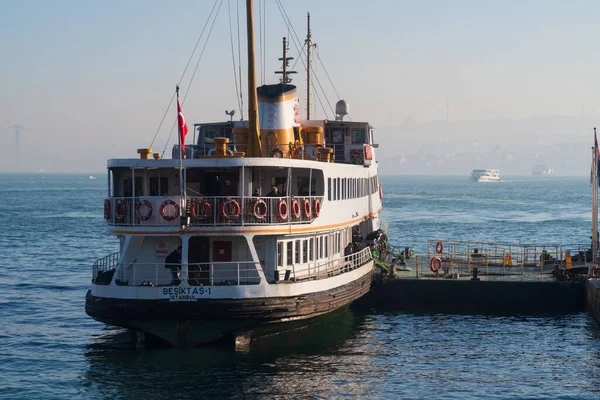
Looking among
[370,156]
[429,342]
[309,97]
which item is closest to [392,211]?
[309,97]

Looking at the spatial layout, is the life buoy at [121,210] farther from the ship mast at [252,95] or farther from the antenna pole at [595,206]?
the antenna pole at [595,206]

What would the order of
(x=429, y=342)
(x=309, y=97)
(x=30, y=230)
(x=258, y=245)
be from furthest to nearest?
1. (x=30, y=230)
2. (x=309, y=97)
3. (x=429, y=342)
4. (x=258, y=245)

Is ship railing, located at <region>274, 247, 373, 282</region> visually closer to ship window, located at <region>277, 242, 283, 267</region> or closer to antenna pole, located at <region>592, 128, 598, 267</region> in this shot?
ship window, located at <region>277, 242, 283, 267</region>

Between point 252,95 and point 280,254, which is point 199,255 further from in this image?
point 252,95

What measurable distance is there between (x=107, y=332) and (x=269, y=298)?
9.31m

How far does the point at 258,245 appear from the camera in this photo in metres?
27.5

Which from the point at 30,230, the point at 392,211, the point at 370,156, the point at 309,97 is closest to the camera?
the point at 370,156

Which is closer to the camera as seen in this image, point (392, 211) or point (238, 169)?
point (238, 169)

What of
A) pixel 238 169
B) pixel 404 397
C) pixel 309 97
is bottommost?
pixel 404 397

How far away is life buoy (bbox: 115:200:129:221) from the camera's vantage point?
2591 centimetres

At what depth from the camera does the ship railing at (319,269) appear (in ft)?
89.5

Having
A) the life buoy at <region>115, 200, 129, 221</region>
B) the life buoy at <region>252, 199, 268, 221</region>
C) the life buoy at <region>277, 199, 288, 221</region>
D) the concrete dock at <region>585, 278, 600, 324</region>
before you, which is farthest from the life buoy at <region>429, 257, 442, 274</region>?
the life buoy at <region>115, 200, 129, 221</region>

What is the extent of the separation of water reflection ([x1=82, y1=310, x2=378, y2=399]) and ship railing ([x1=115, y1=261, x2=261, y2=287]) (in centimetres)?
217

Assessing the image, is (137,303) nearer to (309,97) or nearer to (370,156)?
(370,156)
